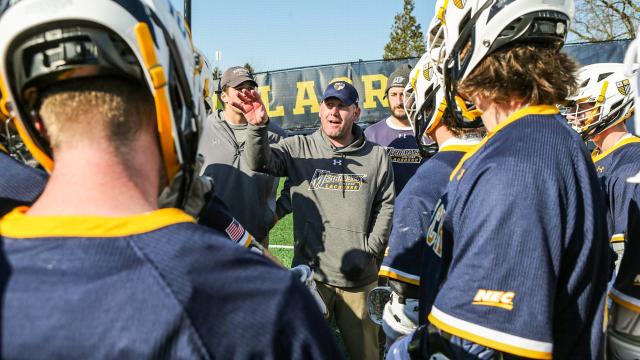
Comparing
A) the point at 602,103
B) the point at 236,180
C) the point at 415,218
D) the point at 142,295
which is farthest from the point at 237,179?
the point at 142,295

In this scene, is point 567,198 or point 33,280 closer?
point 33,280

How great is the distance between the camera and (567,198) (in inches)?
62.1

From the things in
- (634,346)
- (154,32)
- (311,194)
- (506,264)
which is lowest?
(634,346)

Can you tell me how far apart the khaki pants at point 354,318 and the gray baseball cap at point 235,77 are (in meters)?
2.21

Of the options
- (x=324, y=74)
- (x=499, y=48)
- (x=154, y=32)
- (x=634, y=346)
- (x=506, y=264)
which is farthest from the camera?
(x=324, y=74)

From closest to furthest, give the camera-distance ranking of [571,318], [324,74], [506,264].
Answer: [506,264] → [571,318] → [324,74]

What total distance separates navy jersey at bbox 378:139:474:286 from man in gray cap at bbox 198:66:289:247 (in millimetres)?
1957

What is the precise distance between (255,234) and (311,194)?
0.71 metres

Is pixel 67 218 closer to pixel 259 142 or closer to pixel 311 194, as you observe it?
pixel 259 142

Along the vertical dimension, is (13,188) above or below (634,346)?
above

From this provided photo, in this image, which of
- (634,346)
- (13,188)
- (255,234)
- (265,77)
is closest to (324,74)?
(265,77)

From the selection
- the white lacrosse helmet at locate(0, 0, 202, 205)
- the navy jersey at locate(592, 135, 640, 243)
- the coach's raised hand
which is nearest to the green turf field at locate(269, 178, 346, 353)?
the coach's raised hand

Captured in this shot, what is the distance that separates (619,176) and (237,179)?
3221 mm

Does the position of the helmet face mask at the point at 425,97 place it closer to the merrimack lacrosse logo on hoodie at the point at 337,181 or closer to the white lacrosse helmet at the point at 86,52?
the merrimack lacrosse logo on hoodie at the point at 337,181
